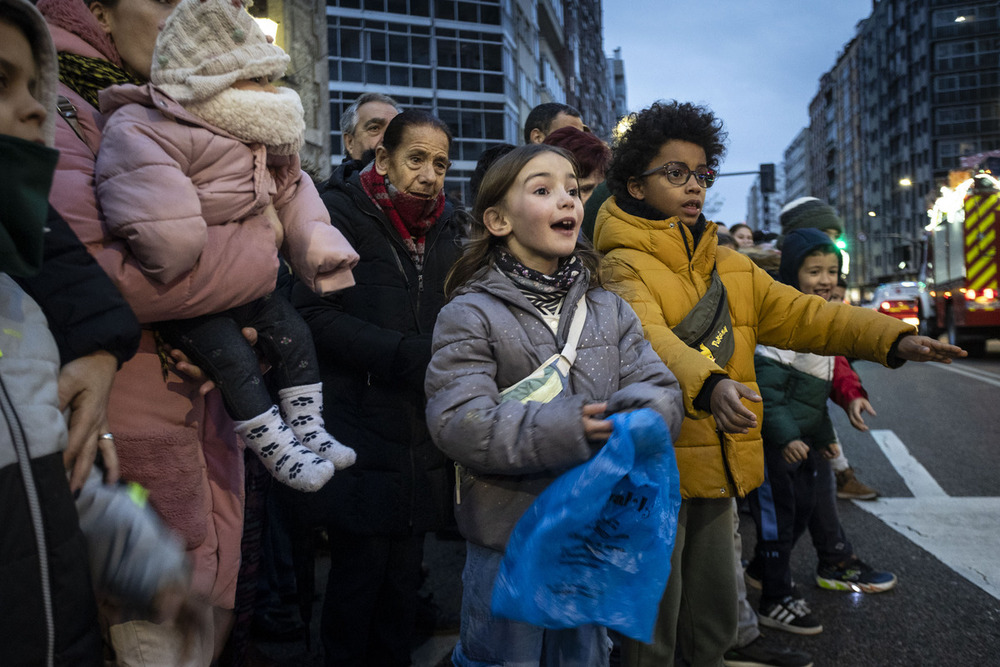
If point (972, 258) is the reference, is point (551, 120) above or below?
above

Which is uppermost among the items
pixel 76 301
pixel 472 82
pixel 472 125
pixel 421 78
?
pixel 472 82

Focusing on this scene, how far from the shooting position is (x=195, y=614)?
1339 mm

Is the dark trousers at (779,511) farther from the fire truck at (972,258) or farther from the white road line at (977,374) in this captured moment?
the fire truck at (972,258)

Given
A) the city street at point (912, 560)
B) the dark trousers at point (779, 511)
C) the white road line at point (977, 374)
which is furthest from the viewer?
the white road line at point (977, 374)

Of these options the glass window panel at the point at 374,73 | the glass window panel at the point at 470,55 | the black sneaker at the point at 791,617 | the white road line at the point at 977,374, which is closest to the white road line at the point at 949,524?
the black sneaker at the point at 791,617

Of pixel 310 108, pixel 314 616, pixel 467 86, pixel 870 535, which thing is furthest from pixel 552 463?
pixel 467 86

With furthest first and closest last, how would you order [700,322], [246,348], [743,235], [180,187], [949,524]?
[743,235], [949,524], [700,322], [246,348], [180,187]

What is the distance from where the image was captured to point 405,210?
295 cm

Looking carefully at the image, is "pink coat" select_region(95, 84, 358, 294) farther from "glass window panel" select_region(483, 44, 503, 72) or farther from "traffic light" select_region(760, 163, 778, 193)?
"glass window panel" select_region(483, 44, 503, 72)

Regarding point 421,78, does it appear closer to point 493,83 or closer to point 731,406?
point 493,83

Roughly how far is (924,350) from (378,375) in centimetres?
185

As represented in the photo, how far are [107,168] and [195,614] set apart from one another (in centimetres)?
100

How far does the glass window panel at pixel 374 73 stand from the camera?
31.3 metres

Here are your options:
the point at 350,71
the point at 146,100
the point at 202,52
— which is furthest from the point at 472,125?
the point at 146,100
